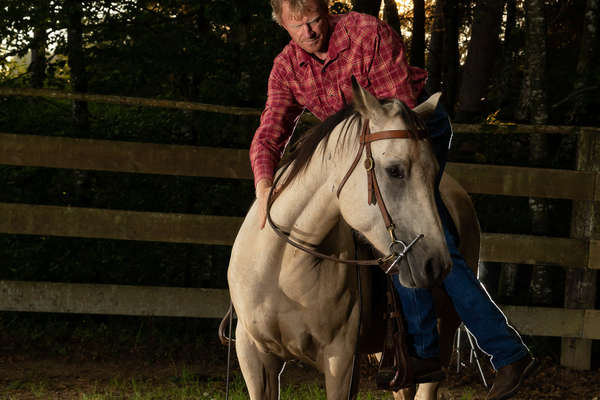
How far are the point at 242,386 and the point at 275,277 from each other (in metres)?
2.03

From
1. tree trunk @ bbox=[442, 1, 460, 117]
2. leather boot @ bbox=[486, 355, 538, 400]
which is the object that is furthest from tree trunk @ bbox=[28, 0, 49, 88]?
tree trunk @ bbox=[442, 1, 460, 117]

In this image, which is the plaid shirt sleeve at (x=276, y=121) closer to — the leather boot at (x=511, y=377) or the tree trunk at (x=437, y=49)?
the leather boot at (x=511, y=377)

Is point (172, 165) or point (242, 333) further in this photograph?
point (172, 165)

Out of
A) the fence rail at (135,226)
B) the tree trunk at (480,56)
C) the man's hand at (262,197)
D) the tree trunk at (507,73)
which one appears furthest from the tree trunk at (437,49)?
the man's hand at (262,197)

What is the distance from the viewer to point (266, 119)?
2.83m

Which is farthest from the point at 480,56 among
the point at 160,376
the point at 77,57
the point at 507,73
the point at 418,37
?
the point at 160,376

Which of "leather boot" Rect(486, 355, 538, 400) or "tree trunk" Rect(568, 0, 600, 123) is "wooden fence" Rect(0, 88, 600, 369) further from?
"leather boot" Rect(486, 355, 538, 400)

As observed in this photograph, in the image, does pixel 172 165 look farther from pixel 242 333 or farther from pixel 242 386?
pixel 242 333

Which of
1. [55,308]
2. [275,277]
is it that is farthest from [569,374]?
[55,308]

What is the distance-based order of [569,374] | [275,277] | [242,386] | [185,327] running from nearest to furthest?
[275,277] → [242,386] → [569,374] → [185,327]

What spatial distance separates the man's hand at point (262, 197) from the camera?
2.53m

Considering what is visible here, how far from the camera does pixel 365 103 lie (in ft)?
7.18

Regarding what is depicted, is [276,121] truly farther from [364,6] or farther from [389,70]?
[364,6]

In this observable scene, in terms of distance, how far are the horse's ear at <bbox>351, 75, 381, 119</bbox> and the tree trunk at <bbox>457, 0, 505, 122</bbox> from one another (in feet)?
22.5
